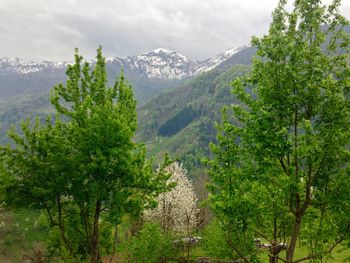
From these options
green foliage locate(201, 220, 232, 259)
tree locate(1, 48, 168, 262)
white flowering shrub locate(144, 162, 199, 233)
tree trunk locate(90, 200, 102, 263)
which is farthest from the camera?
white flowering shrub locate(144, 162, 199, 233)

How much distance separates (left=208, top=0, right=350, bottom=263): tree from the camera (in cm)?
1719

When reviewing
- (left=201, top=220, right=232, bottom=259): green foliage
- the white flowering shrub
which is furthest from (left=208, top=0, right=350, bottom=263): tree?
the white flowering shrub

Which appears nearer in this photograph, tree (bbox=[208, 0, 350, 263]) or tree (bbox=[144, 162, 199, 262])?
tree (bbox=[208, 0, 350, 263])

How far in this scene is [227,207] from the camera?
58.0 feet

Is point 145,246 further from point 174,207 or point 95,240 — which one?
point 174,207

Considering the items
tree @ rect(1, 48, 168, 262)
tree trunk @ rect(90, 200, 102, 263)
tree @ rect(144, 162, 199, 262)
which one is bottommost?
tree @ rect(144, 162, 199, 262)

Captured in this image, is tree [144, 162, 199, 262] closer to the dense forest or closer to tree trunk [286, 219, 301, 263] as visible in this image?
the dense forest

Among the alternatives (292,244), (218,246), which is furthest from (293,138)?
(218,246)

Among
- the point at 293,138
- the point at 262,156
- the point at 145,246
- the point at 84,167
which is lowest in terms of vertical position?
the point at 145,246

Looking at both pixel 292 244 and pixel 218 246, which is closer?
pixel 292 244

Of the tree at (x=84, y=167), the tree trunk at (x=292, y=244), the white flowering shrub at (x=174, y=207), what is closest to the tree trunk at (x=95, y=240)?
the tree at (x=84, y=167)

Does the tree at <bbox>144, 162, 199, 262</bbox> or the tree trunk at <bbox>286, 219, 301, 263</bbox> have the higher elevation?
the tree trunk at <bbox>286, 219, 301, 263</bbox>

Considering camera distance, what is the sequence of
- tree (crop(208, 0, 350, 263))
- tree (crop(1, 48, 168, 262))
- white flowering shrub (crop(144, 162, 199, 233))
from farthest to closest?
white flowering shrub (crop(144, 162, 199, 233)), tree (crop(1, 48, 168, 262)), tree (crop(208, 0, 350, 263))

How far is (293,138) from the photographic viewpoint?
17.2 meters
